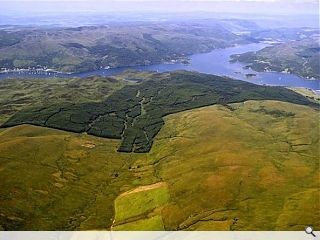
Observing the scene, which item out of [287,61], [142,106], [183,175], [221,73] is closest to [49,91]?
[142,106]

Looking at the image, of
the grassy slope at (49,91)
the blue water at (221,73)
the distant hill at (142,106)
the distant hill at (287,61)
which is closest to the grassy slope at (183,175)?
the distant hill at (142,106)

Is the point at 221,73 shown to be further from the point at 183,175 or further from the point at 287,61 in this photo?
the point at 183,175

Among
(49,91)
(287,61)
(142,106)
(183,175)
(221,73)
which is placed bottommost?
(287,61)

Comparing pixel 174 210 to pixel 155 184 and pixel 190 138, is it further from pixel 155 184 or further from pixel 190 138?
pixel 190 138

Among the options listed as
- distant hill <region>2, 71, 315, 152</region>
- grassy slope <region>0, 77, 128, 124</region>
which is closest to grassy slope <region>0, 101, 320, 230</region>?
distant hill <region>2, 71, 315, 152</region>

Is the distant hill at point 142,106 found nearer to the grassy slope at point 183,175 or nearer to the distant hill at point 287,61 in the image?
the grassy slope at point 183,175

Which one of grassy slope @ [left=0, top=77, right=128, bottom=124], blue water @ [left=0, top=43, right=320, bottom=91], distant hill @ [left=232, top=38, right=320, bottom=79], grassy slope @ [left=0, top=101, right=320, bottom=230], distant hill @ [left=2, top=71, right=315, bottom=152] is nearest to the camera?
grassy slope @ [left=0, top=101, right=320, bottom=230]

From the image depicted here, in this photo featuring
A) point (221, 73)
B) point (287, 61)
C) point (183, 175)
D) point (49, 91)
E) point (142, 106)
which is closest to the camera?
point (183, 175)

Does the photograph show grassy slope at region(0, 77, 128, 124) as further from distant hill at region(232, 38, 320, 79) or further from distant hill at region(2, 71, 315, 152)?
distant hill at region(232, 38, 320, 79)

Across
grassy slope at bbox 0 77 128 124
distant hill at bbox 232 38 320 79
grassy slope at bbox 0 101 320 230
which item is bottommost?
distant hill at bbox 232 38 320 79
